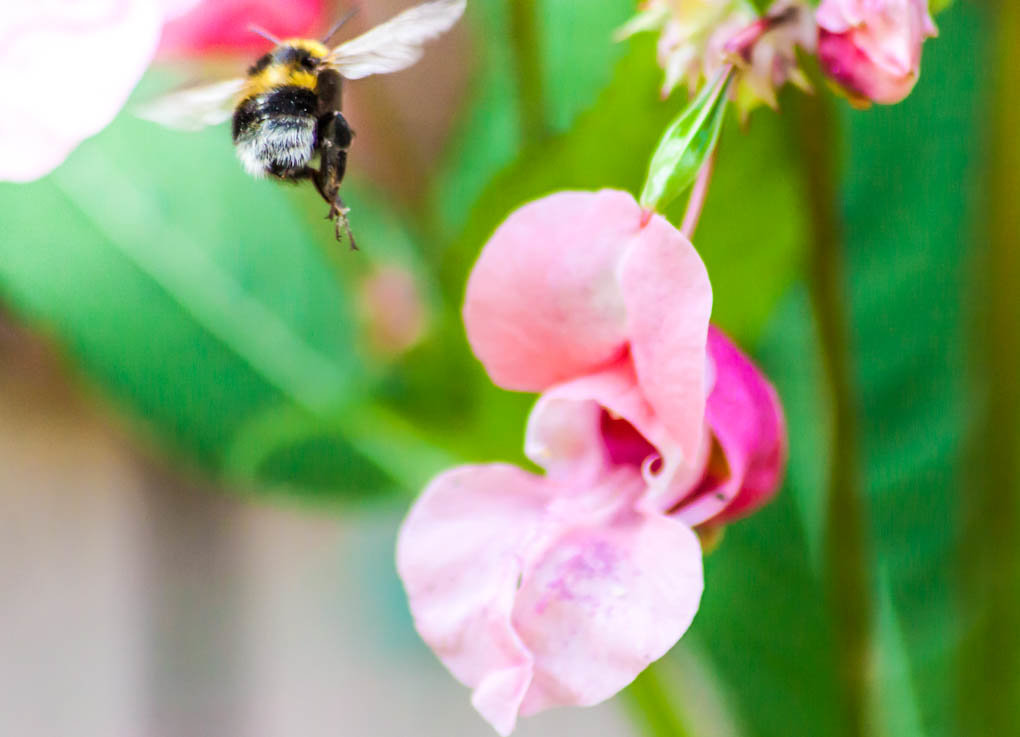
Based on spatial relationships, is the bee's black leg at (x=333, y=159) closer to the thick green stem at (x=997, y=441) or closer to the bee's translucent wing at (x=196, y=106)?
the bee's translucent wing at (x=196, y=106)

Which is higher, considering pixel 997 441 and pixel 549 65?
pixel 549 65

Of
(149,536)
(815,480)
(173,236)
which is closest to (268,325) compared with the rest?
(173,236)

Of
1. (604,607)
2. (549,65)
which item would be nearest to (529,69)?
(549,65)

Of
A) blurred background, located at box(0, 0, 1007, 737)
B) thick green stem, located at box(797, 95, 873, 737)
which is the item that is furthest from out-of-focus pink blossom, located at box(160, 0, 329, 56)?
thick green stem, located at box(797, 95, 873, 737)

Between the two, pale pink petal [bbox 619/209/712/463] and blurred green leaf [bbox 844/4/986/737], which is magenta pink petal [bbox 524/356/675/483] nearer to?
pale pink petal [bbox 619/209/712/463]

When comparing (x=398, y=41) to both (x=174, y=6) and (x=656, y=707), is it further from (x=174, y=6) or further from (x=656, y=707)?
(x=656, y=707)

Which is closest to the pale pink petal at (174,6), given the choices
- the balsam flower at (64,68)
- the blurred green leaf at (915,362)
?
the balsam flower at (64,68)

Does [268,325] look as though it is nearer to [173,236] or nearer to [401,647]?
[173,236]
